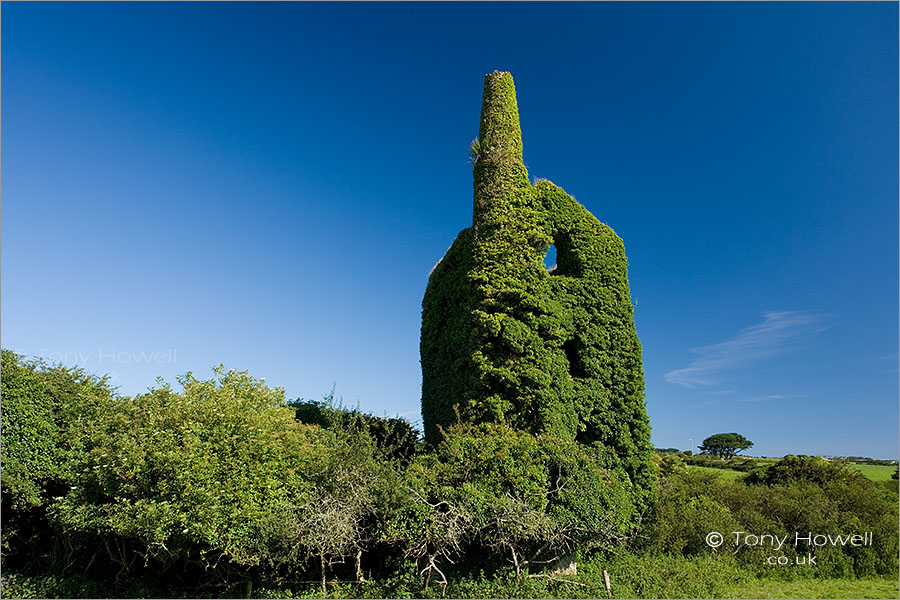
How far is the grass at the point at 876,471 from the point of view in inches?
987

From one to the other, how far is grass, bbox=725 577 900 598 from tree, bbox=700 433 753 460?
90.9ft

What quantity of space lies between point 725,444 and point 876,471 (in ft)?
55.1

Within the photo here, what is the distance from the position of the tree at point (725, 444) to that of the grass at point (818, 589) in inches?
1091

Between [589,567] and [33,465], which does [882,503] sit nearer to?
[589,567]

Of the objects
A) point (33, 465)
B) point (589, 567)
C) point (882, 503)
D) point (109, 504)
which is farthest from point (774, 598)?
point (33, 465)

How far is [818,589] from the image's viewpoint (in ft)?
51.4

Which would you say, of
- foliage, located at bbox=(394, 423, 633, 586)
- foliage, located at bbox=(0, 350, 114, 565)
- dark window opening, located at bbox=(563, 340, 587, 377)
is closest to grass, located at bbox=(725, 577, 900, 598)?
foliage, located at bbox=(394, 423, 633, 586)

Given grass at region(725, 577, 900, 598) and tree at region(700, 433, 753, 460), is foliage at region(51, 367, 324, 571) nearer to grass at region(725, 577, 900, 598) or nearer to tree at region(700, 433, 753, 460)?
grass at region(725, 577, 900, 598)

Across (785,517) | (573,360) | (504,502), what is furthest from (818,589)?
(504,502)

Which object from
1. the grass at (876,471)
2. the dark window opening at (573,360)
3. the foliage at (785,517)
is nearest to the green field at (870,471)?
the grass at (876,471)

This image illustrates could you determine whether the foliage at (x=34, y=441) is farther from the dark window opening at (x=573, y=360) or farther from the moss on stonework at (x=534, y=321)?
the dark window opening at (x=573, y=360)

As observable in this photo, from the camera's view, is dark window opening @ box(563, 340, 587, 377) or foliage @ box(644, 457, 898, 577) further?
foliage @ box(644, 457, 898, 577)

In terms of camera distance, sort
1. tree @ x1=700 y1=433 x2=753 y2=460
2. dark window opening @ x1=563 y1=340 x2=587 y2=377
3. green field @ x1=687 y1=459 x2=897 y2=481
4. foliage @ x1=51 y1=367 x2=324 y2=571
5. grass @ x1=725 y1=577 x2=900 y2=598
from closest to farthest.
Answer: foliage @ x1=51 y1=367 x2=324 y2=571
grass @ x1=725 y1=577 x2=900 y2=598
dark window opening @ x1=563 y1=340 x2=587 y2=377
green field @ x1=687 y1=459 x2=897 y2=481
tree @ x1=700 y1=433 x2=753 y2=460

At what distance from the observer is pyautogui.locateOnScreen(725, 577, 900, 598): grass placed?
1471 centimetres
